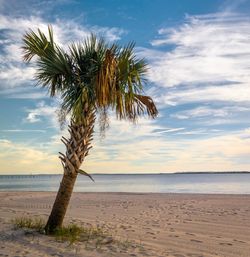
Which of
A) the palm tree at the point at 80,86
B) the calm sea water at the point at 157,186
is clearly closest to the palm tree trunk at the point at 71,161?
the palm tree at the point at 80,86

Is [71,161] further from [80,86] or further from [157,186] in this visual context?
[157,186]

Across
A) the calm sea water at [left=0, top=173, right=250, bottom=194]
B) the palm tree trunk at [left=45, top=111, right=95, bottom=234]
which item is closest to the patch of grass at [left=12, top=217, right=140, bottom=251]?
the palm tree trunk at [left=45, top=111, right=95, bottom=234]

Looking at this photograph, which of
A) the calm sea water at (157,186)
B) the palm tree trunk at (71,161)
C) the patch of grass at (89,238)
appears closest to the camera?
the patch of grass at (89,238)

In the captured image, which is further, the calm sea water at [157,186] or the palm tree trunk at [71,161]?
the calm sea water at [157,186]

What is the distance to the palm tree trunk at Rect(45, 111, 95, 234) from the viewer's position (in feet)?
29.1

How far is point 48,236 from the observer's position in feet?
28.1

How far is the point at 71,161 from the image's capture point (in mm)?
8836

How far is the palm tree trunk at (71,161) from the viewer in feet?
29.1

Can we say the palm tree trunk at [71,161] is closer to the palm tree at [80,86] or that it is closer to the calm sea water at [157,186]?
the palm tree at [80,86]

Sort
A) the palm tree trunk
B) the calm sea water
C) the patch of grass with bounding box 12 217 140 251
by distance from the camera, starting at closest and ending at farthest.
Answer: the patch of grass with bounding box 12 217 140 251
the palm tree trunk
the calm sea water

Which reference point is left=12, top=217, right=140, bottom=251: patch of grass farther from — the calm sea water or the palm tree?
the calm sea water

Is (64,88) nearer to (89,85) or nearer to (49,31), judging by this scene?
(89,85)

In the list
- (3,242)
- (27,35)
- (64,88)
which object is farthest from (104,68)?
(3,242)

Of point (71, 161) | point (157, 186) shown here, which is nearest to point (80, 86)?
point (71, 161)
